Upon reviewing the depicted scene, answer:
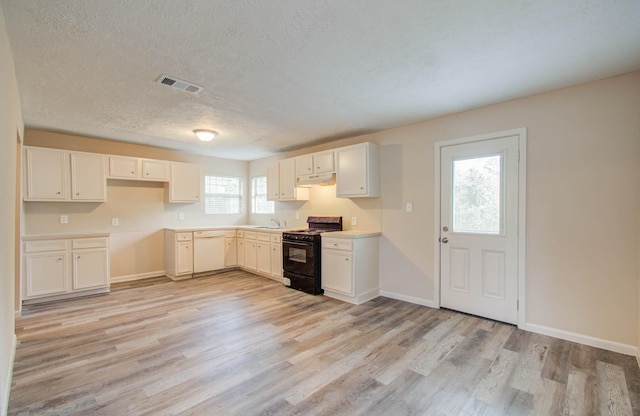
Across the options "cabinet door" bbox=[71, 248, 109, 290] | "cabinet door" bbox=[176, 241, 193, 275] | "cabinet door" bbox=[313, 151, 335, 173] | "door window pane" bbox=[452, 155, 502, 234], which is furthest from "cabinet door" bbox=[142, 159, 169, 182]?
"door window pane" bbox=[452, 155, 502, 234]

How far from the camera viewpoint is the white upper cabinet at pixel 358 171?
4094mm

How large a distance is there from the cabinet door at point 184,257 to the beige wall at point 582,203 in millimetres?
4587

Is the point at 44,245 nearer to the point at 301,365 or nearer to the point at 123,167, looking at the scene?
the point at 123,167

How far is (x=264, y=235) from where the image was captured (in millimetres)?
5293

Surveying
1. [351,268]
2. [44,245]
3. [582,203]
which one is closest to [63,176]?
[44,245]

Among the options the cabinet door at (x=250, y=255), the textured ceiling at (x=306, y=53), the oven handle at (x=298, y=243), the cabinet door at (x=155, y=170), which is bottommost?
the cabinet door at (x=250, y=255)

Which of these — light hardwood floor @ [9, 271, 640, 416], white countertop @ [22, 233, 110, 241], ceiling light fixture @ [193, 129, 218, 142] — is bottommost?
light hardwood floor @ [9, 271, 640, 416]

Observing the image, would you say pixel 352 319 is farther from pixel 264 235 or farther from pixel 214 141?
pixel 214 141

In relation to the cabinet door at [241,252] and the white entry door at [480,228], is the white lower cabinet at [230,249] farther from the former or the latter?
the white entry door at [480,228]

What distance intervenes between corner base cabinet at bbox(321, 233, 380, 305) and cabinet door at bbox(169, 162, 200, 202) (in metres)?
2.88

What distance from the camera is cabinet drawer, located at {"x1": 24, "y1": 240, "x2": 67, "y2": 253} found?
384 centimetres

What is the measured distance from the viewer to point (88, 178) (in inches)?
177

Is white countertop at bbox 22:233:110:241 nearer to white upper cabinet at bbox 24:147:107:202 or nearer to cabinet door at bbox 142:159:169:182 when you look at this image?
white upper cabinet at bbox 24:147:107:202

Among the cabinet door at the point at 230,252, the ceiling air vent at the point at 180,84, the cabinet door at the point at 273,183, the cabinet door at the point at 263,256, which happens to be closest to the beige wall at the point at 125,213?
the cabinet door at the point at 230,252
